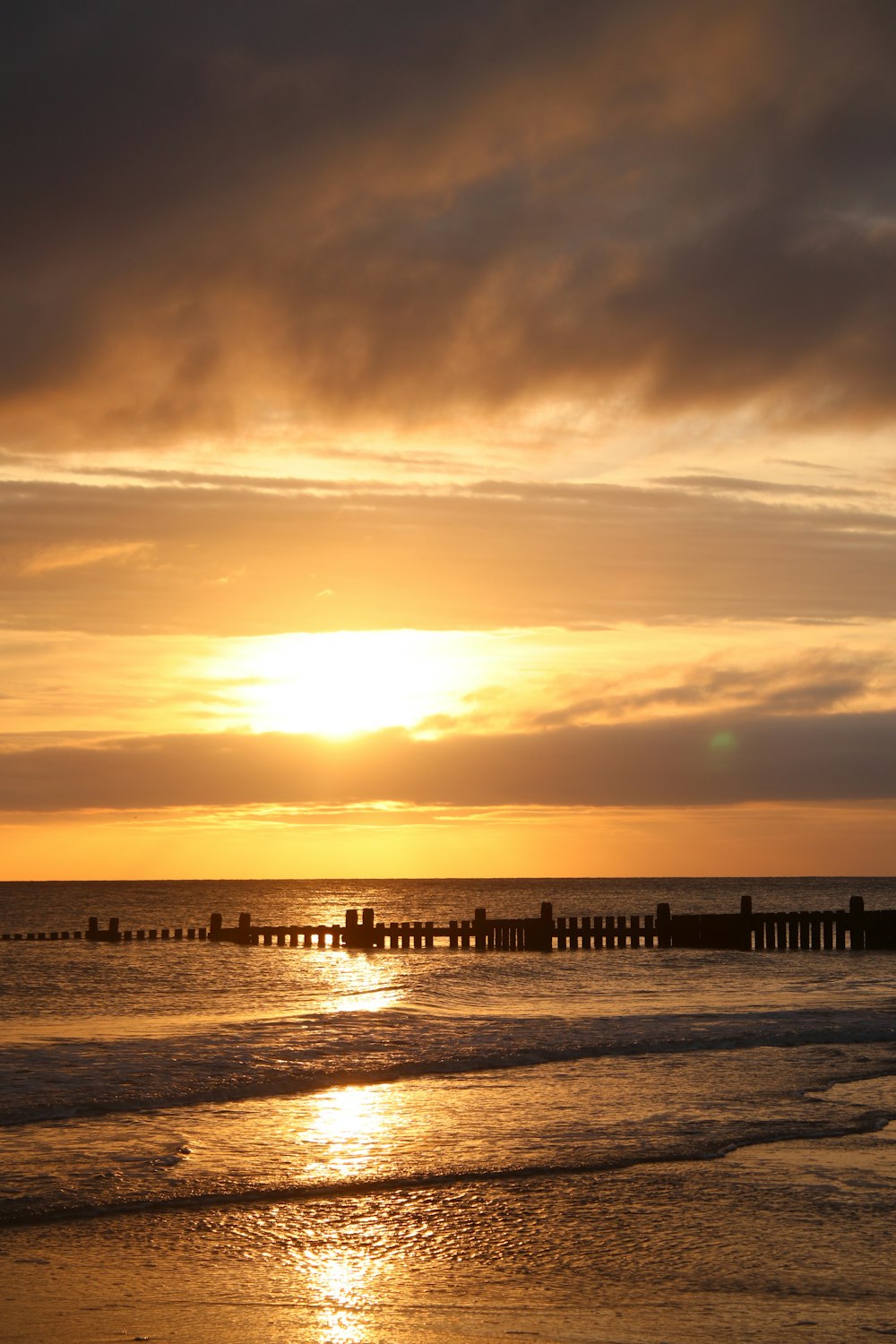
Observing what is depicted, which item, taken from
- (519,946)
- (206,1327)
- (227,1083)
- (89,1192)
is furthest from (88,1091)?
(519,946)

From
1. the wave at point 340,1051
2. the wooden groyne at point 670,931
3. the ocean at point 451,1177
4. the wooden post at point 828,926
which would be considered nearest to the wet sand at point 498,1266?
the ocean at point 451,1177

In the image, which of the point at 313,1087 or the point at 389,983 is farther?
the point at 389,983

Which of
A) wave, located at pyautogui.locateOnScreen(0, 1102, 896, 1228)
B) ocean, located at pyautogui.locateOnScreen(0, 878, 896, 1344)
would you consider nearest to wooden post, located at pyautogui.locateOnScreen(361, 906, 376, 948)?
ocean, located at pyautogui.locateOnScreen(0, 878, 896, 1344)

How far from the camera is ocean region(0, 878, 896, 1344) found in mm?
7746

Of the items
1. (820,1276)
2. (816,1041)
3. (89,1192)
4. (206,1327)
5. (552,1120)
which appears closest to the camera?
(206,1327)

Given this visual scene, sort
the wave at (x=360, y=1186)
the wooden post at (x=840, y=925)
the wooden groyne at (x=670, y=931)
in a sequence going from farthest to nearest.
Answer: the wooden post at (x=840, y=925) < the wooden groyne at (x=670, y=931) < the wave at (x=360, y=1186)

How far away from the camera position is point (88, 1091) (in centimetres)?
1599

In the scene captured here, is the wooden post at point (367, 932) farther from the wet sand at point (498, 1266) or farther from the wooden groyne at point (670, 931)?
the wet sand at point (498, 1266)

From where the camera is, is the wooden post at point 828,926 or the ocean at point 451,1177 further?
the wooden post at point 828,926

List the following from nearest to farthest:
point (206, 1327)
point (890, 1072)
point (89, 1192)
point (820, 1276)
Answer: point (206, 1327)
point (820, 1276)
point (89, 1192)
point (890, 1072)

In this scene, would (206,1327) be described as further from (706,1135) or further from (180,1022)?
(180,1022)

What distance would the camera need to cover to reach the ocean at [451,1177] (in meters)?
7.75

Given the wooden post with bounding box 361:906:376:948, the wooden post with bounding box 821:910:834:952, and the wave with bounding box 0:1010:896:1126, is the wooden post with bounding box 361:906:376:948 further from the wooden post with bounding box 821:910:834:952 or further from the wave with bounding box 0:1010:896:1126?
the wave with bounding box 0:1010:896:1126

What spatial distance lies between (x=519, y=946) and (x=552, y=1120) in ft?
121
